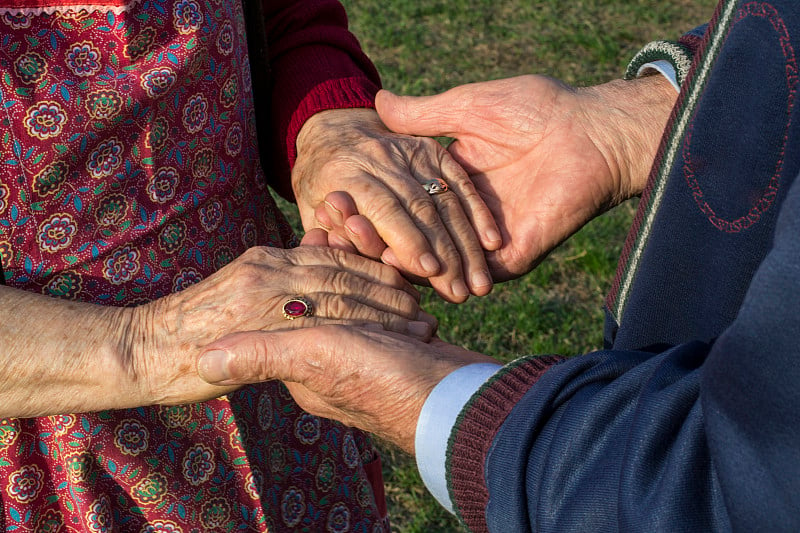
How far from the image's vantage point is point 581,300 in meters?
4.24

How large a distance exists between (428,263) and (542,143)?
51 cm

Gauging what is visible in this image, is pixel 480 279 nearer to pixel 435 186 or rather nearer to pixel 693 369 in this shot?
pixel 435 186

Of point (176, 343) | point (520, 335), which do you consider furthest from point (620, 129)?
point (520, 335)

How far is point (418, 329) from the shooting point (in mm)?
1850

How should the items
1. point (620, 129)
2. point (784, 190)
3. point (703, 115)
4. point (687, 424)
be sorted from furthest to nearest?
point (620, 129) → point (703, 115) → point (784, 190) → point (687, 424)

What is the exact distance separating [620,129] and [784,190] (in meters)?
0.87

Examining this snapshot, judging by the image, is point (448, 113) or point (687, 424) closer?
point (687, 424)

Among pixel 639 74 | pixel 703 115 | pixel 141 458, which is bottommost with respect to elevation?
pixel 141 458

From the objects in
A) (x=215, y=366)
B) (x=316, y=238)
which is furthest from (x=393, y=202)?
(x=215, y=366)

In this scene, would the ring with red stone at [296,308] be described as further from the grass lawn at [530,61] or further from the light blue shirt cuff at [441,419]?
the grass lawn at [530,61]

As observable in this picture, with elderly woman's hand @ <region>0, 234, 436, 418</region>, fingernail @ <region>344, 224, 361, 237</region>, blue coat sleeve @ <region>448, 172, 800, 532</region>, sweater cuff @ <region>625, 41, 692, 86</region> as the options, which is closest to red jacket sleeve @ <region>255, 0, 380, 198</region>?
fingernail @ <region>344, 224, 361, 237</region>

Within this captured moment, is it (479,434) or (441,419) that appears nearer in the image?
(479,434)

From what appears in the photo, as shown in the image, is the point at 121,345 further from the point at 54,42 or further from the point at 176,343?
the point at 54,42

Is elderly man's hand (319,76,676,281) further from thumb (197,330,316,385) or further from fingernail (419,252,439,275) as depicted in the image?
thumb (197,330,316,385)
